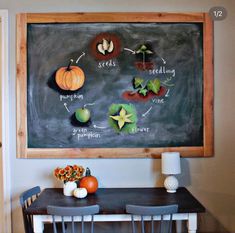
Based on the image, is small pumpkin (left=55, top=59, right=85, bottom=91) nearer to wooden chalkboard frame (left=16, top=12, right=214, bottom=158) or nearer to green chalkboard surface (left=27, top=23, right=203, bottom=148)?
green chalkboard surface (left=27, top=23, right=203, bottom=148)

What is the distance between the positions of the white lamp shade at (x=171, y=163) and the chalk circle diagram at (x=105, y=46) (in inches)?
36.5

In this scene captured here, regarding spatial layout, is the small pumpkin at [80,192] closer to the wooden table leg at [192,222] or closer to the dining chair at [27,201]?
the dining chair at [27,201]

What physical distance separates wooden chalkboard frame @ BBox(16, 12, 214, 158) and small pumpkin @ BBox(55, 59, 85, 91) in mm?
287

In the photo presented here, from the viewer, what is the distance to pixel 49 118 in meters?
2.81

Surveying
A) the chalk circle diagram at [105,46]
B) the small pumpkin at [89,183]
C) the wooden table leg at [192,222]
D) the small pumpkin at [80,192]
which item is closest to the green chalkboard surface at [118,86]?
the chalk circle diagram at [105,46]

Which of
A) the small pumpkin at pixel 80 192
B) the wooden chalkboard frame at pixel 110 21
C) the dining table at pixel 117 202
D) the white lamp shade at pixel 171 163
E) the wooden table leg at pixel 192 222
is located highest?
the wooden chalkboard frame at pixel 110 21

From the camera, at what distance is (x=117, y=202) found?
2.38 metres

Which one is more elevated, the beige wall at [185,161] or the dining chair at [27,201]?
the beige wall at [185,161]

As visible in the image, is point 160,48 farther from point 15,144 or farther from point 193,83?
point 15,144

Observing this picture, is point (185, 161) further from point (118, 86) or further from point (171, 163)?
point (118, 86)

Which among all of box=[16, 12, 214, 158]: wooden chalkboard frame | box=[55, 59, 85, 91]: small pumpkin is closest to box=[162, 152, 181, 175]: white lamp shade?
box=[16, 12, 214, 158]: wooden chalkboard frame

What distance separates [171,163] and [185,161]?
0.24 meters

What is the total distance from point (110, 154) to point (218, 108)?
969mm

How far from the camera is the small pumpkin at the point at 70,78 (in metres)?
2.79
